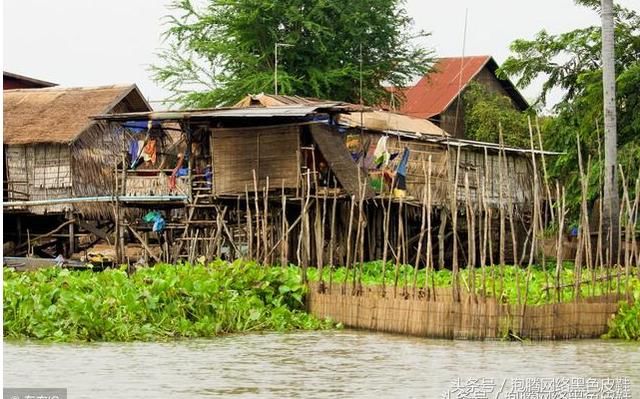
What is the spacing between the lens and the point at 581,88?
71.2 feet

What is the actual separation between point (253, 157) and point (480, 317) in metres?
7.50

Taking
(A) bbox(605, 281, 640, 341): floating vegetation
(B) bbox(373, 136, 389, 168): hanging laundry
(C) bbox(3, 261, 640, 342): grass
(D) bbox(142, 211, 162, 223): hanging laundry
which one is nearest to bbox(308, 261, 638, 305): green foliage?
(C) bbox(3, 261, 640, 342): grass

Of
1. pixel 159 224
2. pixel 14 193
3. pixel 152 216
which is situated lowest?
pixel 159 224

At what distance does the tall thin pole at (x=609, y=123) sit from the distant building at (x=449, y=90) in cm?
1216

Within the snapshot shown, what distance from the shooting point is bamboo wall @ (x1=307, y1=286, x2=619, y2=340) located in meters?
12.4

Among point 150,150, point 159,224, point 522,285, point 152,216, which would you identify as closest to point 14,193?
point 152,216

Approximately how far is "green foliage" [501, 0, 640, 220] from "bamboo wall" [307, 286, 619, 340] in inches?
304

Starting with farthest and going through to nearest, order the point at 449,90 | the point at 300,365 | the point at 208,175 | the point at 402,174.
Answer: the point at 449,90 → the point at 402,174 → the point at 208,175 → the point at 300,365

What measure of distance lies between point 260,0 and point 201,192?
30.3 feet

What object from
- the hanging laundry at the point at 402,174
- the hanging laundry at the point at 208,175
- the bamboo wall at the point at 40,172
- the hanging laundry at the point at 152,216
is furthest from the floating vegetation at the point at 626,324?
the bamboo wall at the point at 40,172

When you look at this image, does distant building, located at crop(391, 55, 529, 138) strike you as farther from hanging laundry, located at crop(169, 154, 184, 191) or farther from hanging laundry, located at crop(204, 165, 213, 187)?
hanging laundry, located at crop(204, 165, 213, 187)

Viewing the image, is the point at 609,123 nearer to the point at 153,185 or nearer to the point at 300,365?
the point at 153,185

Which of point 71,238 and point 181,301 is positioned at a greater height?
point 71,238

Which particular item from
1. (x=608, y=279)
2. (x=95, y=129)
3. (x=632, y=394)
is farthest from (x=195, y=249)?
(x=632, y=394)
